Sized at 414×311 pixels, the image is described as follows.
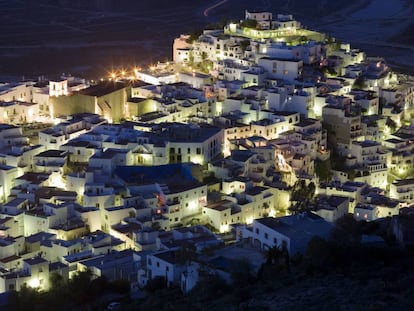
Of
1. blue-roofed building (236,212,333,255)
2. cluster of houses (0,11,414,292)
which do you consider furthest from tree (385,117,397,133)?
blue-roofed building (236,212,333,255)

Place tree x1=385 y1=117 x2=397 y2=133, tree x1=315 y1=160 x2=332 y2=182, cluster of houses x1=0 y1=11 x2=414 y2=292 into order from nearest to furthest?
cluster of houses x1=0 y1=11 x2=414 y2=292
tree x1=315 y1=160 x2=332 y2=182
tree x1=385 y1=117 x2=397 y2=133

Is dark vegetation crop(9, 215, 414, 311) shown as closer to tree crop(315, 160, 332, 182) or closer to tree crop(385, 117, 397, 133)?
tree crop(315, 160, 332, 182)

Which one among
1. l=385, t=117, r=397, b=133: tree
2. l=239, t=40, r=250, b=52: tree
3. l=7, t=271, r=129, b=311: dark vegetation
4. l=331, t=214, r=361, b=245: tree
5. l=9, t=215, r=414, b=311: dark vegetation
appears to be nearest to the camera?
l=9, t=215, r=414, b=311: dark vegetation

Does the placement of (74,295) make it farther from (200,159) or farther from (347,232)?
(200,159)

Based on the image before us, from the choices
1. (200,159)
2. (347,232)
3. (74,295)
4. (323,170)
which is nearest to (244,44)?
(323,170)

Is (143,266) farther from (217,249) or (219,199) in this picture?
(219,199)

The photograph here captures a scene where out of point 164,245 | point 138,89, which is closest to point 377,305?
point 164,245

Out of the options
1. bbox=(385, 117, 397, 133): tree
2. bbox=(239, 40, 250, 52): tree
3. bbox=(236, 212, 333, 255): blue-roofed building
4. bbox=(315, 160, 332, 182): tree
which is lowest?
bbox=(315, 160, 332, 182): tree

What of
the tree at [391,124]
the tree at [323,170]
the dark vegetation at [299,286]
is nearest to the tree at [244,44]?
the tree at [391,124]

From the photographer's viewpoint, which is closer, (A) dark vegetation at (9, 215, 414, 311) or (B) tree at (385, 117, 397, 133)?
(A) dark vegetation at (9, 215, 414, 311)

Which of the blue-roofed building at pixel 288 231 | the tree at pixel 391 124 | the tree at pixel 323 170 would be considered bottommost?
the tree at pixel 323 170

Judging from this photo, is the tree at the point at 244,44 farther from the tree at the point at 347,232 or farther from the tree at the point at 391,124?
the tree at the point at 347,232
